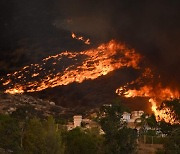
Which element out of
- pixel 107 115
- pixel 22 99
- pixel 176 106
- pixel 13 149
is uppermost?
pixel 22 99

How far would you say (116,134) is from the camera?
147 ft

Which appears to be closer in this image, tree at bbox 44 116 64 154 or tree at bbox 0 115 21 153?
tree at bbox 44 116 64 154

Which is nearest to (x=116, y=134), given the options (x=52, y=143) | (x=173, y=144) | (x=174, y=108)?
(x=173, y=144)

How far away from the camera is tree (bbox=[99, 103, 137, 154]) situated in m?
44.5

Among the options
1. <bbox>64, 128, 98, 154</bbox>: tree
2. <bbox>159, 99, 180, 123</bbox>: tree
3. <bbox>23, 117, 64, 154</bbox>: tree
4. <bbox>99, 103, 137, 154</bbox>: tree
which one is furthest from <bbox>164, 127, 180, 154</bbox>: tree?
<bbox>159, 99, 180, 123</bbox>: tree

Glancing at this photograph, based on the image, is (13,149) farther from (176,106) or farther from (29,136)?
(176,106)

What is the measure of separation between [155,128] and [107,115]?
45.6 metres

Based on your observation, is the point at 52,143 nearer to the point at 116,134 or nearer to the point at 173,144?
the point at 116,134

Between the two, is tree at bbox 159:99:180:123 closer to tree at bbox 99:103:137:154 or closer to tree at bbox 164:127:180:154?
tree at bbox 164:127:180:154

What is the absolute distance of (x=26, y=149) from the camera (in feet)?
174

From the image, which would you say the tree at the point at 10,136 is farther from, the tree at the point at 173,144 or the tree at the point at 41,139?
the tree at the point at 173,144

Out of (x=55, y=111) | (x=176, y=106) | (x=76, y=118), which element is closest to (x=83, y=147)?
(x=176, y=106)

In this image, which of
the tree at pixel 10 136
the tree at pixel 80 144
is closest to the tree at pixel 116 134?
the tree at pixel 10 136

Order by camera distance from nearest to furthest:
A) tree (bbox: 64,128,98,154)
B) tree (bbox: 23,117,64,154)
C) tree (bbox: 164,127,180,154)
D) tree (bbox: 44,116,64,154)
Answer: tree (bbox: 164,127,180,154) → tree (bbox: 44,116,64,154) → tree (bbox: 23,117,64,154) → tree (bbox: 64,128,98,154)
